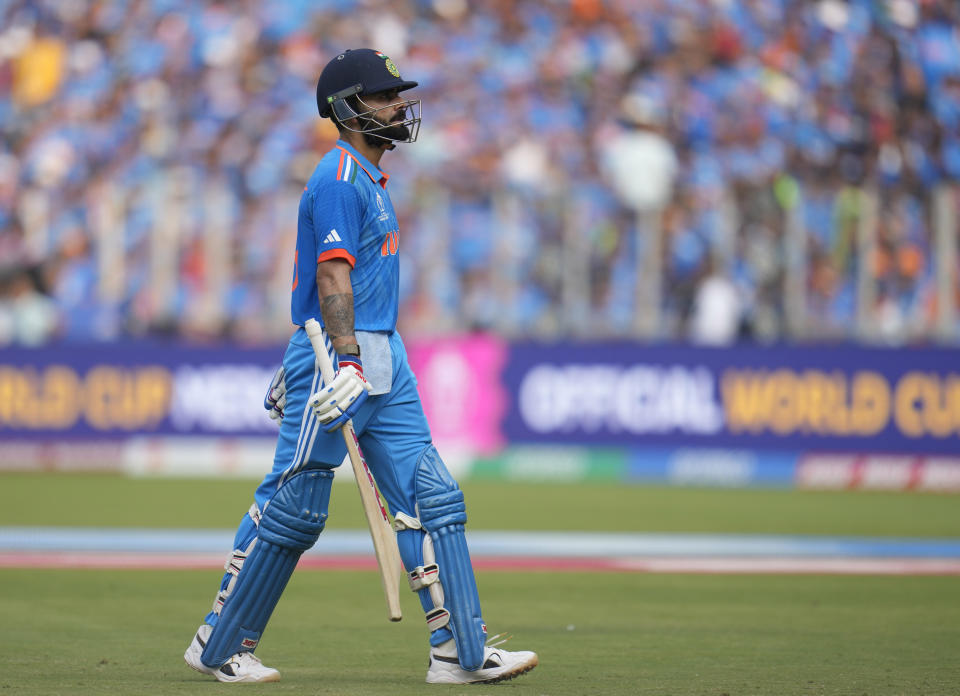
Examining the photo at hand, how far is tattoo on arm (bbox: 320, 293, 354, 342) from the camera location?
489 centimetres

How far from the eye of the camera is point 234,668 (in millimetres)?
5082

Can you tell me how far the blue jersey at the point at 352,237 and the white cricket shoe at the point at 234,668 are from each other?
1165 millimetres

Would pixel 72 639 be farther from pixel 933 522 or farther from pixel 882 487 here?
pixel 882 487

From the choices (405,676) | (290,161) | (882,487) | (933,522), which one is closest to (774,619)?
(405,676)

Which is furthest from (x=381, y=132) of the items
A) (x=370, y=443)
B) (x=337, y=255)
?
(x=370, y=443)

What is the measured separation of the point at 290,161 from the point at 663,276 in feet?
16.8

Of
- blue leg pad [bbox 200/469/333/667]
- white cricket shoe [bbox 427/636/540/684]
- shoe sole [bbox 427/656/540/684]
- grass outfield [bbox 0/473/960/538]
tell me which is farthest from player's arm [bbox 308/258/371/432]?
grass outfield [bbox 0/473/960/538]

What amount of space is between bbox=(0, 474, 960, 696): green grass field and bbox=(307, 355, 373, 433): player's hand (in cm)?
91

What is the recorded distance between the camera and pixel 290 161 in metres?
18.0

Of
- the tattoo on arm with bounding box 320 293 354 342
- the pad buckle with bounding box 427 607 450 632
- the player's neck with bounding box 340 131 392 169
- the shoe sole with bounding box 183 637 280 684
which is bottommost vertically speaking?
the shoe sole with bounding box 183 637 280 684

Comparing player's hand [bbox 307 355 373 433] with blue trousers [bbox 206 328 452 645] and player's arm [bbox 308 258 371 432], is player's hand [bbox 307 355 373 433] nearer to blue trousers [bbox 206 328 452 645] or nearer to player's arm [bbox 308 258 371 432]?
player's arm [bbox 308 258 371 432]

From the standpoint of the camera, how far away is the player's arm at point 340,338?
481cm

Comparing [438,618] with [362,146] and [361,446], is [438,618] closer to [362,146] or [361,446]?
[361,446]

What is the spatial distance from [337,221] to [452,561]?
1214mm
